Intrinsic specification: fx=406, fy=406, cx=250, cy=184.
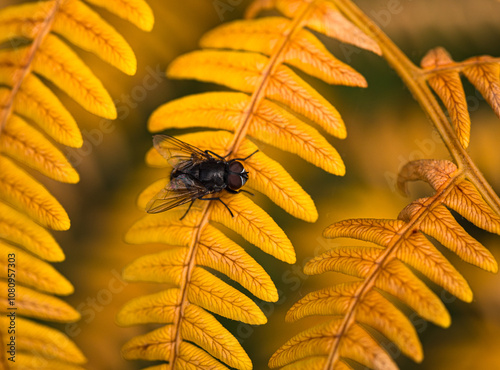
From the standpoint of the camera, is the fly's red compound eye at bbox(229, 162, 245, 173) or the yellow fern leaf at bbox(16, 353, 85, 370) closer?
the yellow fern leaf at bbox(16, 353, 85, 370)

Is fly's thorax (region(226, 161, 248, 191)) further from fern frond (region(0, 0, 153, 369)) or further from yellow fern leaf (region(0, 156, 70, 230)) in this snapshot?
yellow fern leaf (region(0, 156, 70, 230))

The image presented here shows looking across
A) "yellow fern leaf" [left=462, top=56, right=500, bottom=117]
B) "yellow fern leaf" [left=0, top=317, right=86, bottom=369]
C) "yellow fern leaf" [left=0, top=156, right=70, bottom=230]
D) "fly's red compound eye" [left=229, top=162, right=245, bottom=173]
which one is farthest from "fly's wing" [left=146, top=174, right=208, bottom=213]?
"yellow fern leaf" [left=462, top=56, right=500, bottom=117]

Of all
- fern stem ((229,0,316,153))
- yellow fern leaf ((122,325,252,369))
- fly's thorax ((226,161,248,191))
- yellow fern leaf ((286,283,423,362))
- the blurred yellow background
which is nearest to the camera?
yellow fern leaf ((286,283,423,362))

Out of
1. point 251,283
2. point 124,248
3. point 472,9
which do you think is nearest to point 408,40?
point 472,9

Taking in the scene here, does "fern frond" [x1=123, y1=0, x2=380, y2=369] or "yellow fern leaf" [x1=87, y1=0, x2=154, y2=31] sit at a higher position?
"yellow fern leaf" [x1=87, y1=0, x2=154, y2=31]

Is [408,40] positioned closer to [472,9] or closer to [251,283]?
[472,9]

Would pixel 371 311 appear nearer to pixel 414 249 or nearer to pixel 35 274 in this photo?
pixel 414 249

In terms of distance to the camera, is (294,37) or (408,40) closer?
(294,37)
